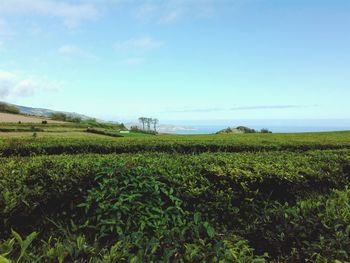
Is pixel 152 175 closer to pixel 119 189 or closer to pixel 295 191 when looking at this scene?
pixel 119 189

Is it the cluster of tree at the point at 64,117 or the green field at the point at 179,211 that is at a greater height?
the cluster of tree at the point at 64,117

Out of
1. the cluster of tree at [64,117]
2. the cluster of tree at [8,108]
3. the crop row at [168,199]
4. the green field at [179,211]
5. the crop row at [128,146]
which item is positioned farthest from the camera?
the cluster of tree at [64,117]

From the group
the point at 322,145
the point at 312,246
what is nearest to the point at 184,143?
the point at 322,145

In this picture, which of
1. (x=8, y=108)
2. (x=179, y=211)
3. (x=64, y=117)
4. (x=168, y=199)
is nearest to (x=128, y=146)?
(x=168, y=199)

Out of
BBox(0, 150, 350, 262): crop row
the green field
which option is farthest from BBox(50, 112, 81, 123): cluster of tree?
the green field

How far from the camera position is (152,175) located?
15.1ft

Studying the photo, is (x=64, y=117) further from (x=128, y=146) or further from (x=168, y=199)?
(x=168, y=199)

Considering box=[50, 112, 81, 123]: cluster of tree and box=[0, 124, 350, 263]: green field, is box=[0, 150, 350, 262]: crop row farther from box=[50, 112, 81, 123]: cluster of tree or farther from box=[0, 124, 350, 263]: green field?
box=[50, 112, 81, 123]: cluster of tree

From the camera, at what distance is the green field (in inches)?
108

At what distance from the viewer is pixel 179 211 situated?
416 cm

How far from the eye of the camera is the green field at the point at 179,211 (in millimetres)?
2754

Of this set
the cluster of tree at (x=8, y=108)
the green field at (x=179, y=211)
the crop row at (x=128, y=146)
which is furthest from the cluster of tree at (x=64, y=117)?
the green field at (x=179, y=211)

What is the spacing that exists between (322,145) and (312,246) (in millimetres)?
10593

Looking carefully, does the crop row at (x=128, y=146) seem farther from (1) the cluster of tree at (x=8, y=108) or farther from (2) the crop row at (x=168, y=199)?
(1) the cluster of tree at (x=8, y=108)
